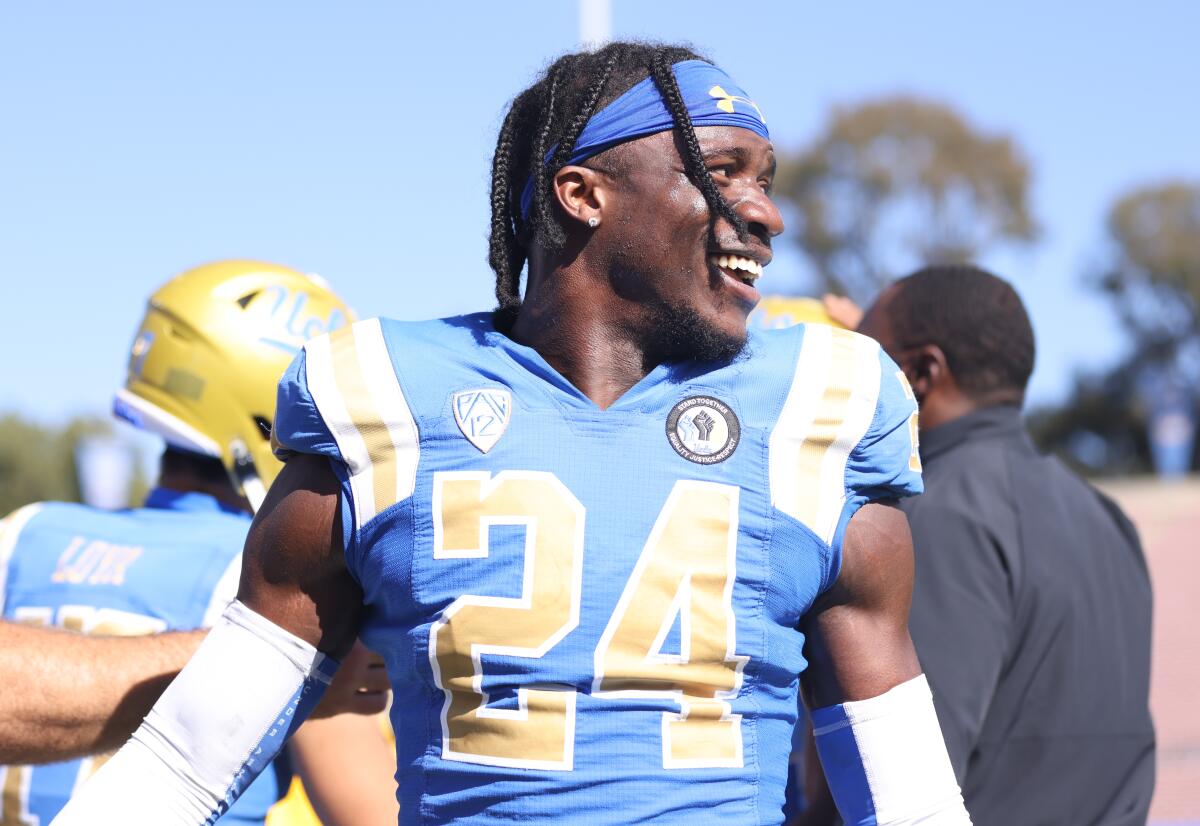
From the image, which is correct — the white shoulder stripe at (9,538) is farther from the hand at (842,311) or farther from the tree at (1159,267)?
the tree at (1159,267)

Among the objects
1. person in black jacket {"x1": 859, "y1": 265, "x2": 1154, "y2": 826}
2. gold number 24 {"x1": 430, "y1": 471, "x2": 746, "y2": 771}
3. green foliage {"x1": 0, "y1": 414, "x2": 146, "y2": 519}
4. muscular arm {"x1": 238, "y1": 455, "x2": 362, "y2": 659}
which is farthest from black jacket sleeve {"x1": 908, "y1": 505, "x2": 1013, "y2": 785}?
green foliage {"x1": 0, "y1": 414, "x2": 146, "y2": 519}

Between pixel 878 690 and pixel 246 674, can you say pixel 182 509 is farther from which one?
pixel 878 690

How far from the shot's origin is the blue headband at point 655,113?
201 centimetres

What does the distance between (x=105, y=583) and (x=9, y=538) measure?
11.4 inches

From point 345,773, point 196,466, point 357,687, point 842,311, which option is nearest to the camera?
point 357,687

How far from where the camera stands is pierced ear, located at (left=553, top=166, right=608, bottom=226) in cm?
202

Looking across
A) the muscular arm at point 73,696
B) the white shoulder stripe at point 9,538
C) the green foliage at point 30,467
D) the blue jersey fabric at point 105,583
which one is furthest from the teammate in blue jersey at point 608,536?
the green foliage at point 30,467

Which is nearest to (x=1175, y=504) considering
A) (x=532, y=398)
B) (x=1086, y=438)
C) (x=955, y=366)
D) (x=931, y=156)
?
(x=1086, y=438)

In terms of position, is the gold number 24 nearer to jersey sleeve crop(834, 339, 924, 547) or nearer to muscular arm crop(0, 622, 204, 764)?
jersey sleeve crop(834, 339, 924, 547)

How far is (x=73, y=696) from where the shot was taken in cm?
219

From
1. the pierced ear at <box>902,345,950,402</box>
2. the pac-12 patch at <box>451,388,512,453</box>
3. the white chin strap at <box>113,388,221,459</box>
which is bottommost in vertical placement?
the white chin strap at <box>113,388,221,459</box>

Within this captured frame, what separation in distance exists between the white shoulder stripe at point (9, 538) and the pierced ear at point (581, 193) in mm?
1525

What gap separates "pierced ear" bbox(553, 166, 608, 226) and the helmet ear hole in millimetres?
1399

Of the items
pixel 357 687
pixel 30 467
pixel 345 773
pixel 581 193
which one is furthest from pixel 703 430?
pixel 30 467
